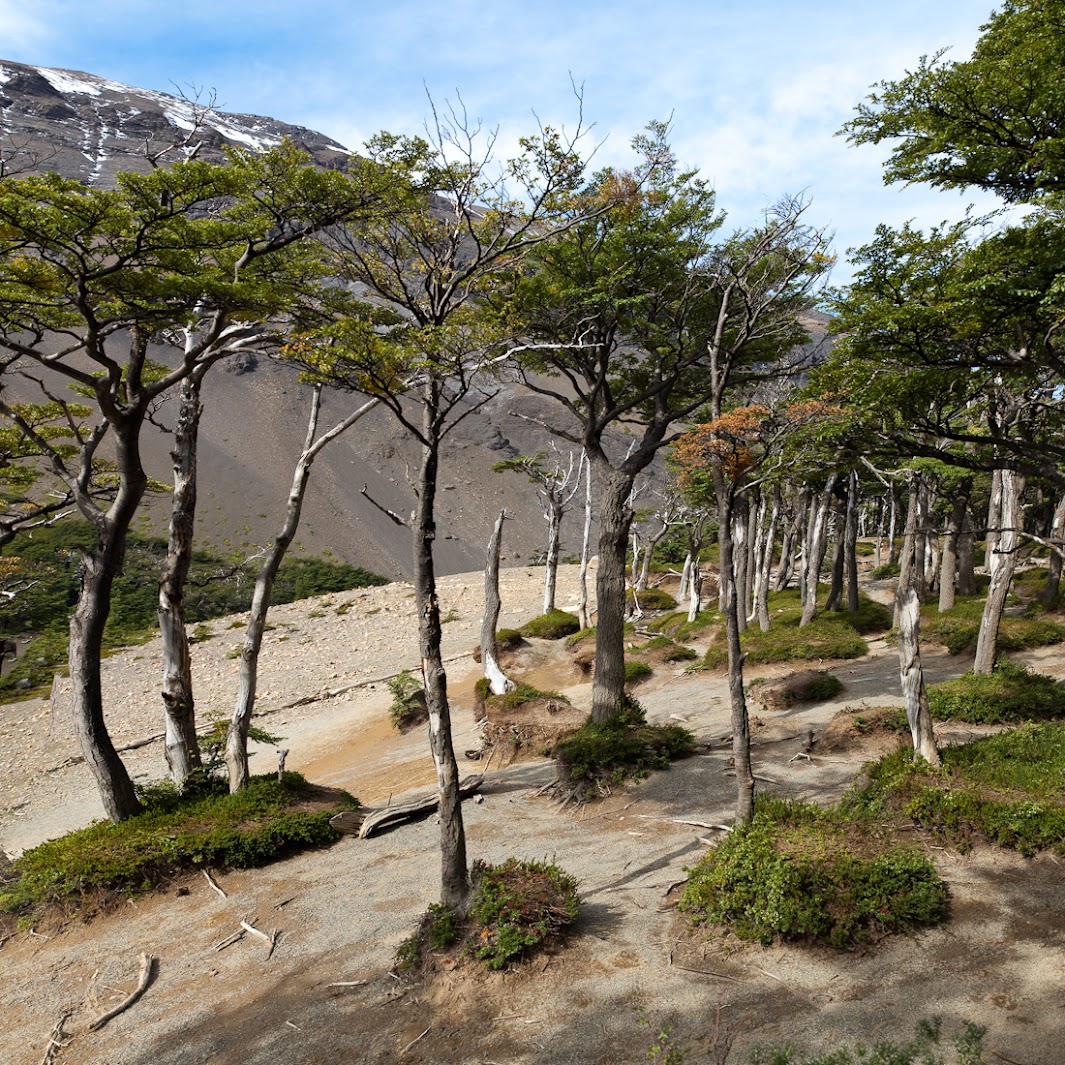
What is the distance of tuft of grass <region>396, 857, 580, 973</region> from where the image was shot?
682cm

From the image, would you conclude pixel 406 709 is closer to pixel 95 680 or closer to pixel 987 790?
pixel 95 680

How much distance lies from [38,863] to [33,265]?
315 inches

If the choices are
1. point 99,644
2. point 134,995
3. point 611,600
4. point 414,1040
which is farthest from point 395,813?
point 611,600

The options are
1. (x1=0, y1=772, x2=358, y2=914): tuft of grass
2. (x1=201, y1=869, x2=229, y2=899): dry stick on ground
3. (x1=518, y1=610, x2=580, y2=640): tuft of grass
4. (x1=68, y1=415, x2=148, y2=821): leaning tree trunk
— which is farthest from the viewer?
(x1=518, y1=610, x2=580, y2=640): tuft of grass

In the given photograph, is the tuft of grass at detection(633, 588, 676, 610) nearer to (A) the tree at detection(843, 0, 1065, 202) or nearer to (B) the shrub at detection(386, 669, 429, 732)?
(B) the shrub at detection(386, 669, 429, 732)

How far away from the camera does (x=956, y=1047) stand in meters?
4.64

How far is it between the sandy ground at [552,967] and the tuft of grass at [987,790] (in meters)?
0.32

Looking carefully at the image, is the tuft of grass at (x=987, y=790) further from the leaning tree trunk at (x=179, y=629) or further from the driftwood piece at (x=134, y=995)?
the leaning tree trunk at (x=179, y=629)

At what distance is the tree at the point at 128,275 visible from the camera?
28.0 feet

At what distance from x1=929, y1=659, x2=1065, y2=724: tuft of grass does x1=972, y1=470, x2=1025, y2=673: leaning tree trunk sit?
2.08 feet

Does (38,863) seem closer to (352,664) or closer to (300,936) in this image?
(300,936)

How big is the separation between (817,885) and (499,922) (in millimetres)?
3093

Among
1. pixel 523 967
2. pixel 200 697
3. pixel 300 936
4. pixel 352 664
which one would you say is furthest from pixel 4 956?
pixel 352 664

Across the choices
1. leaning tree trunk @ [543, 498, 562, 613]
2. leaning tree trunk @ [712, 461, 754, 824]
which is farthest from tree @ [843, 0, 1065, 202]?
leaning tree trunk @ [543, 498, 562, 613]
